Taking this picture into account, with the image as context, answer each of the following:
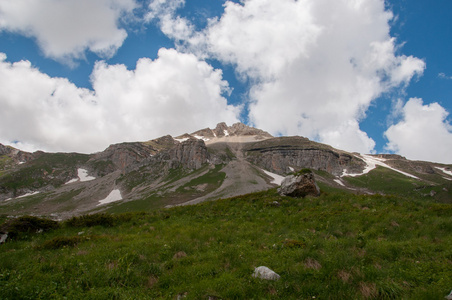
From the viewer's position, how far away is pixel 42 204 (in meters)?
178

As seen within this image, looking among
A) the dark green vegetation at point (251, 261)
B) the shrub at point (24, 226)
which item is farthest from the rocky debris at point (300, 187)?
the shrub at point (24, 226)

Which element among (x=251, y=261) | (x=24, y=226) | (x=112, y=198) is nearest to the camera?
(x=251, y=261)

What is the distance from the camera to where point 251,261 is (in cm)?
944

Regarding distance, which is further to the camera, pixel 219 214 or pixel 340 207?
pixel 219 214

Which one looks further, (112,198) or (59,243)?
(112,198)

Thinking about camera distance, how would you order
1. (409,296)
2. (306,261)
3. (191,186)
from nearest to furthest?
(409,296) < (306,261) < (191,186)

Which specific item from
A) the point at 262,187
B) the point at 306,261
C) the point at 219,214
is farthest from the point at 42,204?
the point at 306,261

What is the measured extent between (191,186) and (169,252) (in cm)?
17668

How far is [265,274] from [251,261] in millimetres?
1715

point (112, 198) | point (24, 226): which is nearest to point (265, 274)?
point (24, 226)

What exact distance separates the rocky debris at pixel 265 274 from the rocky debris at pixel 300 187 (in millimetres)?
19277

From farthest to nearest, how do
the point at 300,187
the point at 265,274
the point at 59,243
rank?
the point at 300,187
the point at 59,243
the point at 265,274

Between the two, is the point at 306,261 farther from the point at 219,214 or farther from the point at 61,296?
the point at 219,214

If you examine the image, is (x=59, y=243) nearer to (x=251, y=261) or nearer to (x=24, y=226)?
(x=24, y=226)
